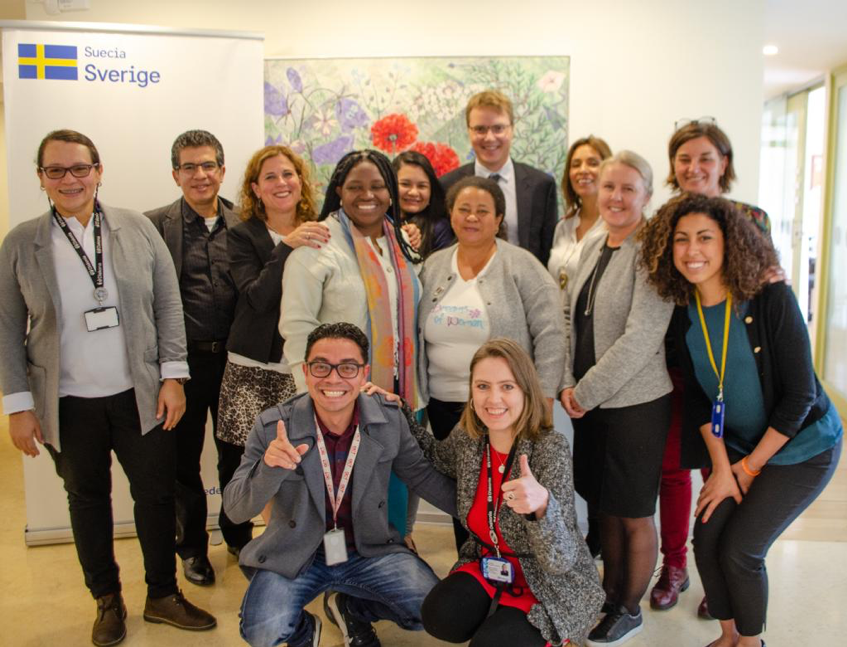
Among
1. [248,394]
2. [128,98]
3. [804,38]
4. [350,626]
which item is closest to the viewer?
[350,626]

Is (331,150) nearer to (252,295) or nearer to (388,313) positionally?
(252,295)

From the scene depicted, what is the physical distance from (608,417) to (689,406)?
274 mm

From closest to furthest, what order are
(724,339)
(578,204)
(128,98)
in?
(724,339)
(578,204)
(128,98)

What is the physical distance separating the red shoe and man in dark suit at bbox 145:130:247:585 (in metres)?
1.81

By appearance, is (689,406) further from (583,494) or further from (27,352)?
(27,352)

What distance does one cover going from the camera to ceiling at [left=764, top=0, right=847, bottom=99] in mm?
4594

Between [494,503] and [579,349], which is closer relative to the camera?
[494,503]

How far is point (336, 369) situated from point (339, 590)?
0.78 metres

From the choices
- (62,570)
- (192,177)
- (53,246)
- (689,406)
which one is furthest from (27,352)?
(689,406)

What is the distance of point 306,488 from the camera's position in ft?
7.72

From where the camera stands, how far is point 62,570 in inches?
130

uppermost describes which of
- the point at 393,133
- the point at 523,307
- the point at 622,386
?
the point at 393,133

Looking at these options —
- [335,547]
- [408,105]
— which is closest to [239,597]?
[335,547]

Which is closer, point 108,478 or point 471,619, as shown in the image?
point 471,619
